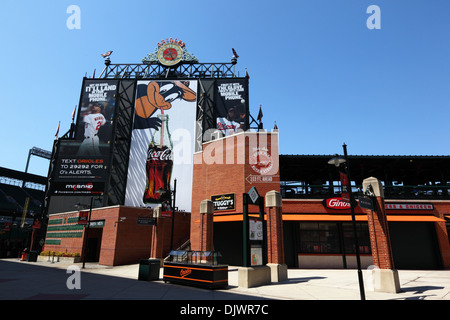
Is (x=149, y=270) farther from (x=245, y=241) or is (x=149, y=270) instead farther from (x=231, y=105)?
(x=231, y=105)

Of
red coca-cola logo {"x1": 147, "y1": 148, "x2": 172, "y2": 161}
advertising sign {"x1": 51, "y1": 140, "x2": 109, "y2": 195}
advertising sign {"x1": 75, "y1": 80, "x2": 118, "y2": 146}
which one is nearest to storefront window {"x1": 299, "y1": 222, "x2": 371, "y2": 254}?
red coca-cola logo {"x1": 147, "y1": 148, "x2": 172, "y2": 161}

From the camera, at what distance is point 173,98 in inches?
1811

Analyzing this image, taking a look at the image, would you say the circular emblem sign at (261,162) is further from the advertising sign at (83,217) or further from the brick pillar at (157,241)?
the advertising sign at (83,217)

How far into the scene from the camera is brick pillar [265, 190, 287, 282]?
1664cm

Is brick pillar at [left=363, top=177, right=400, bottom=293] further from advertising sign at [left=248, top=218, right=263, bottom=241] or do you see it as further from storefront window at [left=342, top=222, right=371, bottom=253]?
storefront window at [left=342, top=222, right=371, bottom=253]

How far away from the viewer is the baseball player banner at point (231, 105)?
4438 cm

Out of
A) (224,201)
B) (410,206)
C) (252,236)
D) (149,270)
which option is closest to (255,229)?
(252,236)

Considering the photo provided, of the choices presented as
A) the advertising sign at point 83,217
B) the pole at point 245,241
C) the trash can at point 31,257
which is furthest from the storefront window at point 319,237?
the trash can at point 31,257

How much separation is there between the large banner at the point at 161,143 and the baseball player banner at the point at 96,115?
4.37m

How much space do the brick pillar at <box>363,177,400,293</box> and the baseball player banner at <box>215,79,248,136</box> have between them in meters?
30.6

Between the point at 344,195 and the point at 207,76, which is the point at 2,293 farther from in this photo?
the point at 207,76

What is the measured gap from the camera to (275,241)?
17.1 m
